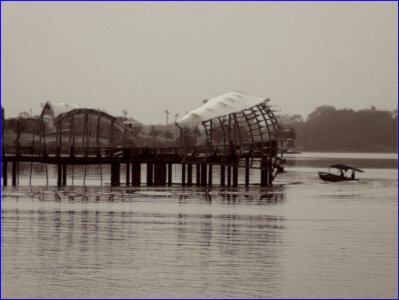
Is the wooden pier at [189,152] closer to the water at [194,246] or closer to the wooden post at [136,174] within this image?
the wooden post at [136,174]

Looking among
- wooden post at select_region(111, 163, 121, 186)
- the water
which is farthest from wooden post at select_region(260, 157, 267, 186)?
the water

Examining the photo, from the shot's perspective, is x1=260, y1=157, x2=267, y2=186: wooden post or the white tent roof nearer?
the white tent roof

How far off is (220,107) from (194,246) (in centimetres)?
4440

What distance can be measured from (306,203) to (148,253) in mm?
31777

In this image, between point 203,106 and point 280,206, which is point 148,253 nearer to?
point 280,206

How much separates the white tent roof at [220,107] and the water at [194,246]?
11.8 metres

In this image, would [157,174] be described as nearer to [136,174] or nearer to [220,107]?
[136,174]

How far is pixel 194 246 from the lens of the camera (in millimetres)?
47969

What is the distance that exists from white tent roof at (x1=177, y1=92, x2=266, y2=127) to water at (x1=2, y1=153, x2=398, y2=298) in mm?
11768

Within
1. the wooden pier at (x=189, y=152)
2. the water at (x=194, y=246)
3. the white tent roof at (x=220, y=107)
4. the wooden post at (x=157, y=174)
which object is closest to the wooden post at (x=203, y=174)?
the wooden pier at (x=189, y=152)

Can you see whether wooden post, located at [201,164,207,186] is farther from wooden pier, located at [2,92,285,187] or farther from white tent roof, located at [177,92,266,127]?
white tent roof, located at [177,92,266,127]

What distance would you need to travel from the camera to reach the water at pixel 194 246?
3825cm

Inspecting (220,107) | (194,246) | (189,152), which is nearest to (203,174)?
(189,152)

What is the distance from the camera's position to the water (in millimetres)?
38250
